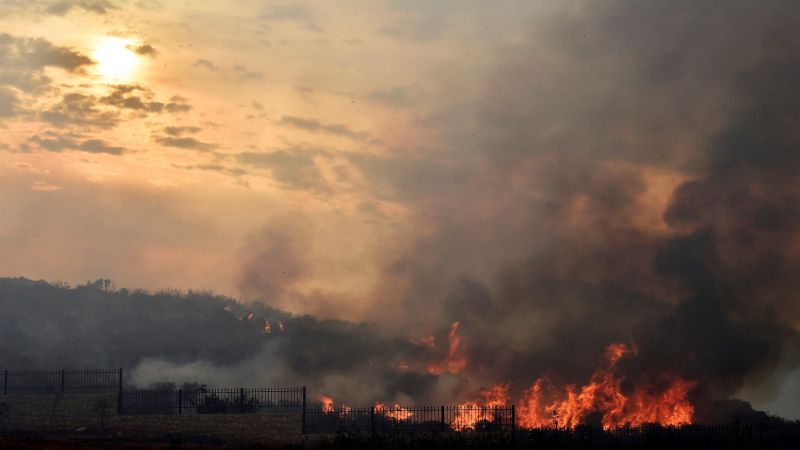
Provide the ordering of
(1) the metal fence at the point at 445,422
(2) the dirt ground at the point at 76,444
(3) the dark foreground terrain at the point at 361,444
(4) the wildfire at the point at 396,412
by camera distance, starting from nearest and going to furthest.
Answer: (2) the dirt ground at the point at 76,444
(3) the dark foreground terrain at the point at 361,444
(1) the metal fence at the point at 445,422
(4) the wildfire at the point at 396,412

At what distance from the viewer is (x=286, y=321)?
110 meters

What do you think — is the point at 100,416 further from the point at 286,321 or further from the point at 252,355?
the point at 286,321

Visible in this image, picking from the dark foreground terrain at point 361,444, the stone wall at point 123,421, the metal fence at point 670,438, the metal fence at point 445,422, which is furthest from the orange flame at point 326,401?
the dark foreground terrain at point 361,444

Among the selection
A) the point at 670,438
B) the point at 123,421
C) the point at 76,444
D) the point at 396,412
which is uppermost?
the point at 396,412

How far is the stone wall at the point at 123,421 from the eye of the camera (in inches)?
2019

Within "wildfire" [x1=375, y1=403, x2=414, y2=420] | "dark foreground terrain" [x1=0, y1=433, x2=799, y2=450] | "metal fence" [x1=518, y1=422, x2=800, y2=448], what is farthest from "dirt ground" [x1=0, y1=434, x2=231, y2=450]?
"metal fence" [x1=518, y1=422, x2=800, y2=448]

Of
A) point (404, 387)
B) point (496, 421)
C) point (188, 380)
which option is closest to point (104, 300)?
point (188, 380)

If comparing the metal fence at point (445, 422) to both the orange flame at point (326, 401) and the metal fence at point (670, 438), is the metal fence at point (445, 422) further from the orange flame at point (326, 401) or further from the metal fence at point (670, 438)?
the orange flame at point (326, 401)

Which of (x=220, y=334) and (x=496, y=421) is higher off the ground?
(x=220, y=334)

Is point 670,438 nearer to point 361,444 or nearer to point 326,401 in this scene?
point 361,444

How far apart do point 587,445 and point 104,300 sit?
83.7 metres

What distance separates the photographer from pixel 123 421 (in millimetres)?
53312

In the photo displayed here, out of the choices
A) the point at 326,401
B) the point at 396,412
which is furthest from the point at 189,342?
the point at 396,412

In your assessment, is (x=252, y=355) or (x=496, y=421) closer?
(x=496, y=421)
